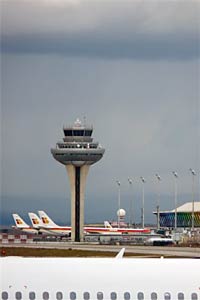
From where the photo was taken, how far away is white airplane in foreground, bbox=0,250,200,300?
26.4 m

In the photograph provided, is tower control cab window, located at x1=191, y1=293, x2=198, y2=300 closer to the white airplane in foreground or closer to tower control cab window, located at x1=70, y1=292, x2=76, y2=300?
the white airplane in foreground

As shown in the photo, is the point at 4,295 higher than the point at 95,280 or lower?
lower

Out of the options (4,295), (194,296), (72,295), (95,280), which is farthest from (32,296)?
(194,296)

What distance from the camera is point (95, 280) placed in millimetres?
26609

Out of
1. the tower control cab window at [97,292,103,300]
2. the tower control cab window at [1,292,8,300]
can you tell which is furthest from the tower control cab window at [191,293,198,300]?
the tower control cab window at [1,292,8,300]

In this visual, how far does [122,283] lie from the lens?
26.7m

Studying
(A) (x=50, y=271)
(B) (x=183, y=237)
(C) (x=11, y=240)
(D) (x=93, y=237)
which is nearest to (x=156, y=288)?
(A) (x=50, y=271)

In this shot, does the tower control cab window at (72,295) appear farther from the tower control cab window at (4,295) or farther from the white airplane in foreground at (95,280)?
the tower control cab window at (4,295)

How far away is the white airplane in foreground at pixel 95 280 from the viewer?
86.5 feet

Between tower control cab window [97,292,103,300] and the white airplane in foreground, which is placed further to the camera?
tower control cab window [97,292,103,300]

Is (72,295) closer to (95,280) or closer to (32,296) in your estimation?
(95,280)

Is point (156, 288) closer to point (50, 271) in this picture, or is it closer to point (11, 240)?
point (50, 271)

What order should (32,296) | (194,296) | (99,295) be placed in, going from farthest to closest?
(194,296) < (99,295) < (32,296)

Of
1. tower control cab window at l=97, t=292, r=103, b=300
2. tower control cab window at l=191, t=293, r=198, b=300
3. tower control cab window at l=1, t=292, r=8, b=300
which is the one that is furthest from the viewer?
tower control cab window at l=191, t=293, r=198, b=300
